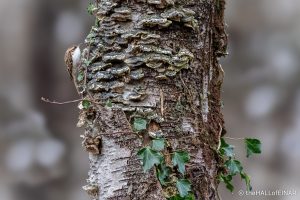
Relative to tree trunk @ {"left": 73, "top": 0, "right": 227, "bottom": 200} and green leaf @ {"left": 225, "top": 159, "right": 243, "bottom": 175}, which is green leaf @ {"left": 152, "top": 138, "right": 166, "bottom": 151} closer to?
tree trunk @ {"left": 73, "top": 0, "right": 227, "bottom": 200}

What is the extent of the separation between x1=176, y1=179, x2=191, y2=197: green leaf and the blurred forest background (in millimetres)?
892

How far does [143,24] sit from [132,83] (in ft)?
0.34

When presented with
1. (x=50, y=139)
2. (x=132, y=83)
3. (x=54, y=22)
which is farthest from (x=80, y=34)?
(x=132, y=83)

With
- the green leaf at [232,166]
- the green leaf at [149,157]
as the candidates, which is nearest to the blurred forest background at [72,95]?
the green leaf at [232,166]

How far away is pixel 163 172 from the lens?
0.88 metres

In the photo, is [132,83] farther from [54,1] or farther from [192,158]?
[54,1]

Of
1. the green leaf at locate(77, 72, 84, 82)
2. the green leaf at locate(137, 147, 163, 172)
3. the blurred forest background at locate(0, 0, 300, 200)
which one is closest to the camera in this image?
the green leaf at locate(137, 147, 163, 172)

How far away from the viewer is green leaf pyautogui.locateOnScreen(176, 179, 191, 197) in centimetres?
86

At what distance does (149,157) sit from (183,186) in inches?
3.1

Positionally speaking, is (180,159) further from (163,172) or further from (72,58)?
(72,58)

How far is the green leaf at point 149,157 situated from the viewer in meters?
0.84

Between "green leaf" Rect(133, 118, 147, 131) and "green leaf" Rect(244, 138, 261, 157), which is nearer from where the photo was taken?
"green leaf" Rect(133, 118, 147, 131)

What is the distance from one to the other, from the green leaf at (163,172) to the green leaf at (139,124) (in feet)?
0.23

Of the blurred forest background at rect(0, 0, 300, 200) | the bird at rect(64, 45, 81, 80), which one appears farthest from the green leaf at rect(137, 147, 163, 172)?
the blurred forest background at rect(0, 0, 300, 200)
